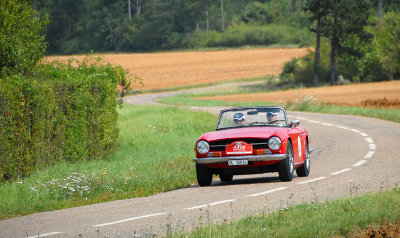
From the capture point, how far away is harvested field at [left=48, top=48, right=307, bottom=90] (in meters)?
96.1

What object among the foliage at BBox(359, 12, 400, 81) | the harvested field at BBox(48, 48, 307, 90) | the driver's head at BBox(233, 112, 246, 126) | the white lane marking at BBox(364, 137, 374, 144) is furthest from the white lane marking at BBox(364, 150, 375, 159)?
the harvested field at BBox(48, 48, 307, 90)

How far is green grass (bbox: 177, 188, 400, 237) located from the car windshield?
5223mm

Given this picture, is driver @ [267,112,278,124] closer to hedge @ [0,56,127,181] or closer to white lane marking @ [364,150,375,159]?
hedge @ [0,56,127,181]

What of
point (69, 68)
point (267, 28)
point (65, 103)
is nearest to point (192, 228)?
point (65, 103)

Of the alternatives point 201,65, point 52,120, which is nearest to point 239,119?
point 52,120

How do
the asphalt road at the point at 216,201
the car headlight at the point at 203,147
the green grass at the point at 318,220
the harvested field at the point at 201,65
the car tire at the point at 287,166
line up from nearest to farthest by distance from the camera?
the green grass at the point at 318,220 < the asphalt road at the point at 216,201 < the car tire at the point at 287,166 < the car headlight at the point at 203,147 < the harvested field at the point at 201,65

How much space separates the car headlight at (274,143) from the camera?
13.4 m

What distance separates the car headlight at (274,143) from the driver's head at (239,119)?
163 cm

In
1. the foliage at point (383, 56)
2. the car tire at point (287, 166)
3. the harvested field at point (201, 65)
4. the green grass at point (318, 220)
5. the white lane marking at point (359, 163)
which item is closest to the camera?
the green grass at point (318, 220)

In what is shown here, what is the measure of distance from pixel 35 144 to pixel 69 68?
20.4 feet

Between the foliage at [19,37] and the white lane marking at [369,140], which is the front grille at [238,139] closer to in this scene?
the foliage at [19,37]

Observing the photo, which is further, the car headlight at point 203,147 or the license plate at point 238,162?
the car headlight at point 203,147

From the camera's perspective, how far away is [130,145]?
69.9 feet

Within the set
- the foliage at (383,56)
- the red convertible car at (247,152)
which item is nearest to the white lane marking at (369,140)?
the red convertible car at (247,152)
